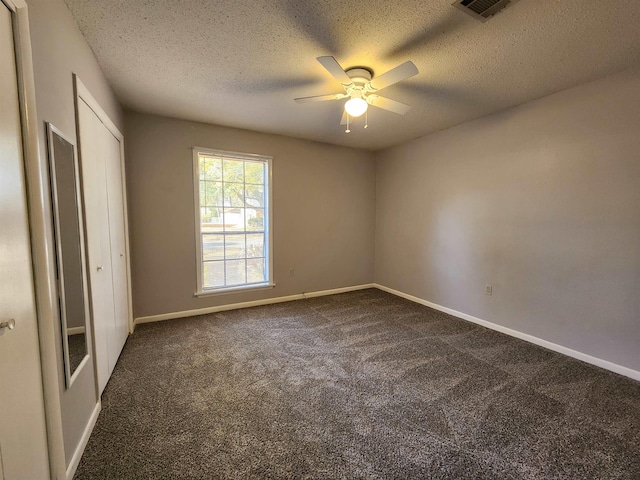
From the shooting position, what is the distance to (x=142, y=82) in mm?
2410

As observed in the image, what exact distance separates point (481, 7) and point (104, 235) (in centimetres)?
295

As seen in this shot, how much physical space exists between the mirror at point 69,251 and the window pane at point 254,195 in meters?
2.27

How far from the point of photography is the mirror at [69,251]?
1.37 metres

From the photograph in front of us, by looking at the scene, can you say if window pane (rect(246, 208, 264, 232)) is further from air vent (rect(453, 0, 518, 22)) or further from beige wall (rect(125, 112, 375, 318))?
air vent (rect(453, 0, 518, 22))

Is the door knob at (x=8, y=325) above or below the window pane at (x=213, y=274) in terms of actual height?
above

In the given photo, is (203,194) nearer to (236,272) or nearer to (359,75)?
(236,272)

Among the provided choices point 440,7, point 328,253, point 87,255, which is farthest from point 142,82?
point 328,253

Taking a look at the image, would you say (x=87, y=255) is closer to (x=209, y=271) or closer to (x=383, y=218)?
(x=209, y=271)

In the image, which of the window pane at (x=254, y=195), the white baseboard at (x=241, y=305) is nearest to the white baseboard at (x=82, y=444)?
the white baseboard at (x=241, y=305)

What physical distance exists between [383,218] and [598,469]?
3.70m

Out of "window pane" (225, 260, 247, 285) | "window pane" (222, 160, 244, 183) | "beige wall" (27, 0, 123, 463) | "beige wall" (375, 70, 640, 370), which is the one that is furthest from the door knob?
"beige wall" (375, 70, 640, 370)

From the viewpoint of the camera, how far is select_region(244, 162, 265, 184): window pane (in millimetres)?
3848

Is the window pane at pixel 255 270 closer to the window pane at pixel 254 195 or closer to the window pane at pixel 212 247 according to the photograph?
the window pane at pixel 212 247

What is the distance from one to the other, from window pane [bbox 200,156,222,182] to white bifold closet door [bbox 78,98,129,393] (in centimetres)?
94
